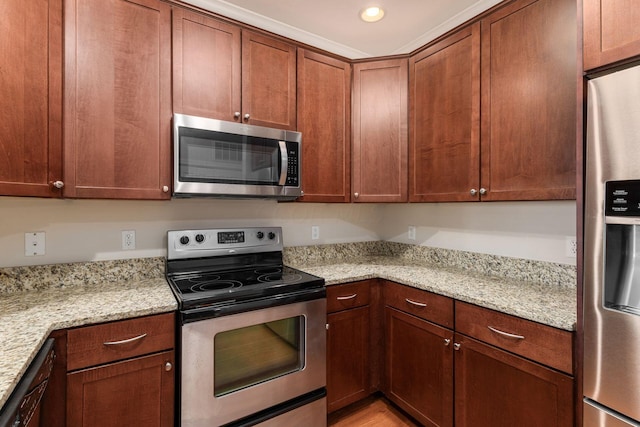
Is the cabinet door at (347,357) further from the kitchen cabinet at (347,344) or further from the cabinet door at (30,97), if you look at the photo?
the cabinet door at (30,97)

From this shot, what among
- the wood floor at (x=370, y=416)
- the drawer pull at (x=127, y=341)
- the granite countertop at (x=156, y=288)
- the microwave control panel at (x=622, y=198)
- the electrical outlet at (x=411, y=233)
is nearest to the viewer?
the microwave control panel at (x=622, y=198)

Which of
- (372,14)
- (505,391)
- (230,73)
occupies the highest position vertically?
(372,14)

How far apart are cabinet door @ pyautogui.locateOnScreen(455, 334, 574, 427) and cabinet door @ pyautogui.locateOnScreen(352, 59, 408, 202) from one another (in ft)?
3.56

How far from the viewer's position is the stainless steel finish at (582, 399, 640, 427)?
1047 mm

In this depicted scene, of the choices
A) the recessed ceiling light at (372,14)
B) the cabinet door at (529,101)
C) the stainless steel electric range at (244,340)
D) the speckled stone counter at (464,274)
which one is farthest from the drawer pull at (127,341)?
the recessed ceiling light at (372,14)

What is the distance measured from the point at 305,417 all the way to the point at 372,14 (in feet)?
8.37

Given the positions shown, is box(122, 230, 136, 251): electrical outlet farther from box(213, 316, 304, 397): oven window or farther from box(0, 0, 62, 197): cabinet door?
box(213, 316, 304, 397): oven window

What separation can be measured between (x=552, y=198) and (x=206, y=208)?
1.94 metres

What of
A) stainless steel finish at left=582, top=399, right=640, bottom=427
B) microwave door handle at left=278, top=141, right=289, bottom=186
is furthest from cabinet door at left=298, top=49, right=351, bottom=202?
stainless steel finish at left=582, top=399, right=640, bottom=427

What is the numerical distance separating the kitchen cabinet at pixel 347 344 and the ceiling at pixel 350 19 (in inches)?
71.9

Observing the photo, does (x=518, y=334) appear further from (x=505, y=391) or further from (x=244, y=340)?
(x=244, y=340)

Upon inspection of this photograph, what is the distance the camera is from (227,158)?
1.76 metres

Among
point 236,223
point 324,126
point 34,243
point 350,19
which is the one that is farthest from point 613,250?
point 34,243

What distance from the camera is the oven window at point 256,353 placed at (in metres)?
1.52
